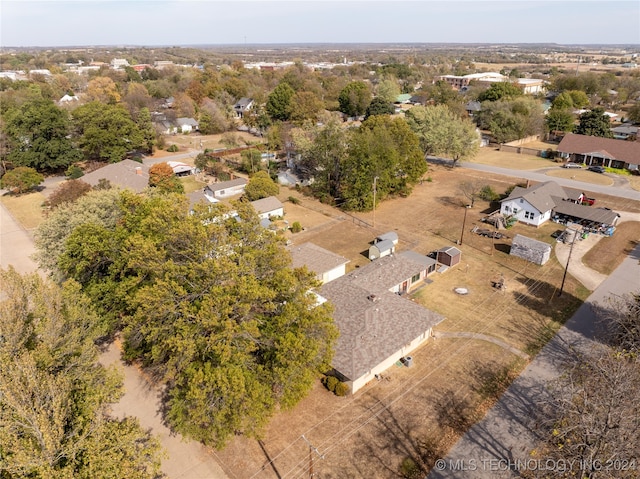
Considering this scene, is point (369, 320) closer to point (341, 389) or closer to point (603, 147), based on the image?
point (341, 389)

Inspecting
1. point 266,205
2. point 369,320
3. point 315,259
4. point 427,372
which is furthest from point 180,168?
point 427,372

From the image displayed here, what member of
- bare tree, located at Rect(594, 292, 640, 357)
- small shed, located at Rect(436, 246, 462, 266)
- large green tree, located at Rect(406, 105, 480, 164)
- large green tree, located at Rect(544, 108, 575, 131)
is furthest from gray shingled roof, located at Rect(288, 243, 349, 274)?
large green tree, located at Rect(544, 108, 575, 131)

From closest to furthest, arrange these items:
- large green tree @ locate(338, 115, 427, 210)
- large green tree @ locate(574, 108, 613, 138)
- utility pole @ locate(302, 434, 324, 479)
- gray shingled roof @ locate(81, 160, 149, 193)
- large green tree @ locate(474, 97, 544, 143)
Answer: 1. utility pole @ locate(302, 434, 324, 479)
2. large green tree @ locate(338, 115, 427, 210)
3. gray shingled roof @ locate(81, 160, 149, 193)
4. large green tree @ locate(574, 108, 613, 138)
5. large green tree @ locate(474, 97, 544, 143)

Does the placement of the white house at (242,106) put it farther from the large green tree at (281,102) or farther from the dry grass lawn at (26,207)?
the dry grass lawn at (26,207)

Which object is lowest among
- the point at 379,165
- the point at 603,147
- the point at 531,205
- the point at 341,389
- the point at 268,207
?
the point at 341,389

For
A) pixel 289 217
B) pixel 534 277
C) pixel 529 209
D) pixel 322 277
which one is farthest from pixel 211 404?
pixel 529 209

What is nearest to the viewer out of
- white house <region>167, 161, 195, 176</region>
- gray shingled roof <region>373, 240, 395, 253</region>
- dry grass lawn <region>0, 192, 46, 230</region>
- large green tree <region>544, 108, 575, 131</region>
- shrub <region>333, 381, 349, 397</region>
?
shrub <region>333, 381, 349, 397</region>

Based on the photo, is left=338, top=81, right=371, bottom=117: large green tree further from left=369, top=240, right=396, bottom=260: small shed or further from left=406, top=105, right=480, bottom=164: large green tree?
left=369, top=240, right=396, bottom=260: small shed
